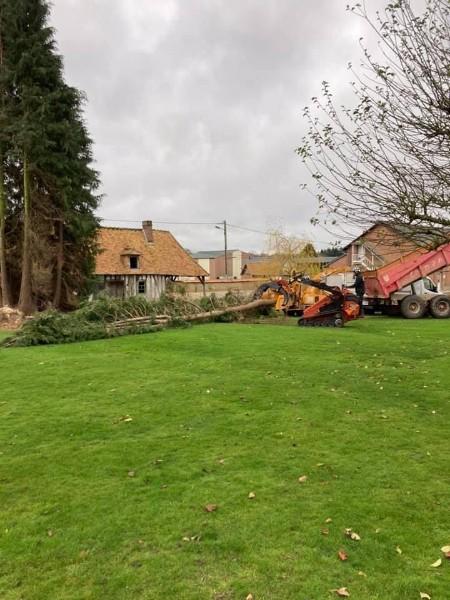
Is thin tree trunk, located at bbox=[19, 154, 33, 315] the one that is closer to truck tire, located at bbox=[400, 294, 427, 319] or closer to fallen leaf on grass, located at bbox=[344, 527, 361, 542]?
truck tire, located at bbox=[400, 294, 427, 319]

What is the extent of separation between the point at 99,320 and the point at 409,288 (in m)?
14.4

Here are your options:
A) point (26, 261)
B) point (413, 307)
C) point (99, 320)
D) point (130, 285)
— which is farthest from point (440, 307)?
point (130, 285)

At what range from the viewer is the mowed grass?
123 inches

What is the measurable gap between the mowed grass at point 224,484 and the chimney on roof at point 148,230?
31.9 m

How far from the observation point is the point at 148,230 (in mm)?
40844

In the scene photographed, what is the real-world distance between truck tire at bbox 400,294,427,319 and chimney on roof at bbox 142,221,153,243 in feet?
78.7

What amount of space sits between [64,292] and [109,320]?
12.5m

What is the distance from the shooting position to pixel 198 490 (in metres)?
4.32

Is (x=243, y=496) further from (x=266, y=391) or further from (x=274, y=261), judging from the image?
(x=274, y=261)

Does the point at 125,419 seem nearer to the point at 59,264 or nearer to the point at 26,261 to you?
the point at 26,261

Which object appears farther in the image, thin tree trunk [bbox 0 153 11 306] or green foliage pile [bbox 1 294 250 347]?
thin tree trunk [bbox 0 153 11 306]

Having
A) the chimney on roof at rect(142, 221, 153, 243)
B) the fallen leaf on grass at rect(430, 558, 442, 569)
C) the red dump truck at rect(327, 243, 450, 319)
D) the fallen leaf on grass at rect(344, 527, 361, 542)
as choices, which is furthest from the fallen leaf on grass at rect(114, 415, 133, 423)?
the chimney on roof at rect(142, 221, 153, 243)

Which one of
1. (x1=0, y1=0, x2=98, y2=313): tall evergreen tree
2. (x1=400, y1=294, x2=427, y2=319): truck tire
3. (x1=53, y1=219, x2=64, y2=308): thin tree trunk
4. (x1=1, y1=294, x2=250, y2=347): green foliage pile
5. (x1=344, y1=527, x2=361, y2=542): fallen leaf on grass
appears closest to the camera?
(x1=344, y1=527, x2=361, y2=542): fallen leaf on grass

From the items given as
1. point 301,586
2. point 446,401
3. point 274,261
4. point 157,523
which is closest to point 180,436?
point 157,523
